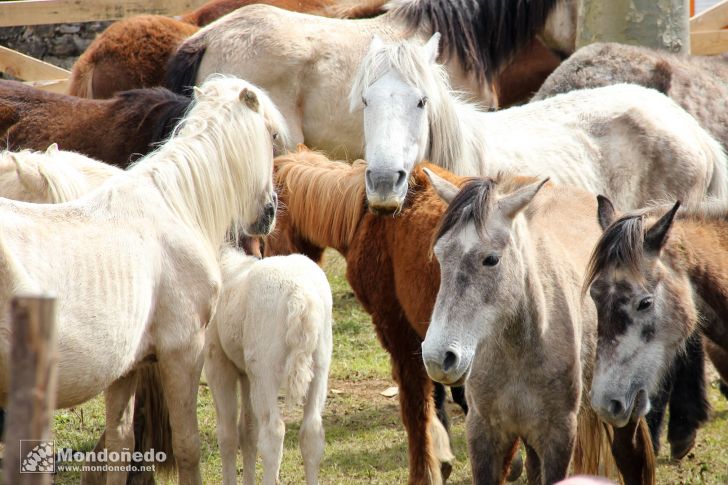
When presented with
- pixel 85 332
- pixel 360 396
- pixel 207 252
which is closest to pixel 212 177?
pixel 207 252

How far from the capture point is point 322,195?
213 inches

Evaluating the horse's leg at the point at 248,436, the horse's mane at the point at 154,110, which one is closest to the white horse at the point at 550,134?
the horse's mane at the point at 154,110

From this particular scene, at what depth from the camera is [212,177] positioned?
14.6 feet

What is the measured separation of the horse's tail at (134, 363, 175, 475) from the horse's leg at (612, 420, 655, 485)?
2.23 m

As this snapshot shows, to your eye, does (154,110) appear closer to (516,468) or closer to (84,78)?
(84,78)

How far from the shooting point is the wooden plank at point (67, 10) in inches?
377

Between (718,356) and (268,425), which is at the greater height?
(718,356)

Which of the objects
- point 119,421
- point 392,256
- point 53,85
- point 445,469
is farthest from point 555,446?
point 53,85

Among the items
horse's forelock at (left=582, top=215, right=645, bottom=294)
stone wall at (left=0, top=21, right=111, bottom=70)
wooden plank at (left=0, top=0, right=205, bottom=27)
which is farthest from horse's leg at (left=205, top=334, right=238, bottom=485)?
stone wall at (left=0, top=21, right=111, bottom=70)

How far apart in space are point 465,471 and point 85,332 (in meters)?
2.61

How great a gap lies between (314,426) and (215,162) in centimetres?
136

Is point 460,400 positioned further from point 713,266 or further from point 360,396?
point 713,266

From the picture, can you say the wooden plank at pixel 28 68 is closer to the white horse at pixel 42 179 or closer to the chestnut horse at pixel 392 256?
the chestnut horse at pixel 392 256

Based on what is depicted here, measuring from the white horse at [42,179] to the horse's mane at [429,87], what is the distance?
171cm
